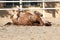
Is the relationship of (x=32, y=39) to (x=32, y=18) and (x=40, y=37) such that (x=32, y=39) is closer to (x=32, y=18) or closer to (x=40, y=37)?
(x=40, y=37)

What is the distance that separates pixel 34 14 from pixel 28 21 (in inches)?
14.9

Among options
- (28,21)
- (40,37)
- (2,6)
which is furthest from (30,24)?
(2,6)

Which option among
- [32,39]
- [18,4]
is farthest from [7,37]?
[18,4]

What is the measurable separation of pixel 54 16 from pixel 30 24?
12.9 feet

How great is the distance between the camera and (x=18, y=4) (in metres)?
12.3

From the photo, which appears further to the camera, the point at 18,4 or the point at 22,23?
the point at 18,4

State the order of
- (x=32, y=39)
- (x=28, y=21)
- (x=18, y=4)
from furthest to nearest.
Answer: (x=18, y=4) → (x=28, y=21) → (x=32, y=39)

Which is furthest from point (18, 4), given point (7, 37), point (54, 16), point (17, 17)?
point (7, 37)

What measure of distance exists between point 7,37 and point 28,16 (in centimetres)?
259

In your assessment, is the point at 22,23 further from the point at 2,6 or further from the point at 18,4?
the point at 2,6

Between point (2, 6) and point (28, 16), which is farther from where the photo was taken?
point (2, 6)

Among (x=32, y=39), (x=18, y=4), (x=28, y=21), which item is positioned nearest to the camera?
(x=32, y=39)

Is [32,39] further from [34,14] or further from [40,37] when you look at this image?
[34,14]

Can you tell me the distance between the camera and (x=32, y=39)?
252 inches
